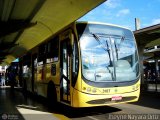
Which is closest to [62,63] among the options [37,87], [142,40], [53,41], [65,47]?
[65,47]

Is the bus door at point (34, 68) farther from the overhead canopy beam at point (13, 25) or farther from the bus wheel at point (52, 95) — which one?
the bus wheel at point (52, 95)

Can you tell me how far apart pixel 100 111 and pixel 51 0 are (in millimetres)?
5754

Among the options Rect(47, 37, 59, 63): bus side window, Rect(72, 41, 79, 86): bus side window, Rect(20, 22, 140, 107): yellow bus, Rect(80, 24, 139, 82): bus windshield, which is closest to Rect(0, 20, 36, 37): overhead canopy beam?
Rect(47, 37, 59, 63): bus side window

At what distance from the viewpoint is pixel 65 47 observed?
1235 centimetres

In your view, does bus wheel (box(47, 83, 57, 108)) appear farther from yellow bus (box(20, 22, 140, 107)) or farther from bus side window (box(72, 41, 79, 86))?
bus side window (box(72, 41, 79, 86))

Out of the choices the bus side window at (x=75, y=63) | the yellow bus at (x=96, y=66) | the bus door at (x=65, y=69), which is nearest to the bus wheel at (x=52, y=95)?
the yellow bus at (x=96, y=66)

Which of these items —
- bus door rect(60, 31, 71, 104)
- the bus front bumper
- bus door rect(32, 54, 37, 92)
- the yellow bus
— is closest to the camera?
the bus front bumper

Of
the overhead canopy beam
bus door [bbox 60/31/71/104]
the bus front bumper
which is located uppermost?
the overhead canopy beam

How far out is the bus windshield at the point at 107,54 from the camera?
36.5 feet

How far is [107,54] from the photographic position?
11492mm

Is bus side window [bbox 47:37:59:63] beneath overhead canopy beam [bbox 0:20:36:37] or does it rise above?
beneath

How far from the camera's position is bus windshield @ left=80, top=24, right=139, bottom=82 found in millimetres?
11117

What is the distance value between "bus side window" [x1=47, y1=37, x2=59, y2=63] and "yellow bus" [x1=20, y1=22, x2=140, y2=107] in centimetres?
51

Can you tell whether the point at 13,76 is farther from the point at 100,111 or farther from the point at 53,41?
the point at 100,111
